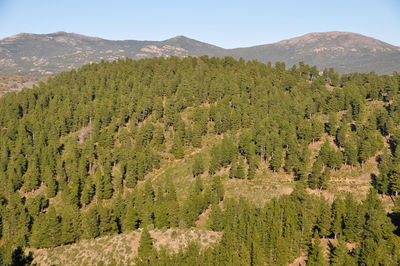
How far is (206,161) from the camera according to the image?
4304 inches

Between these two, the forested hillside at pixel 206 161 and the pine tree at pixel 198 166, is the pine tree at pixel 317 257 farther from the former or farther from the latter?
the pine tree at pixel 198 166

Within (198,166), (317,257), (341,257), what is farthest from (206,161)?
(341,257)

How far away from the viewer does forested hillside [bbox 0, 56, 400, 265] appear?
2616 inches

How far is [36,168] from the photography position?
367 feet

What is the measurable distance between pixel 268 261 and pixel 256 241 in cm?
539

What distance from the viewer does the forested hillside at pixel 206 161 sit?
218ft

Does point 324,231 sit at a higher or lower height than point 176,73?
lower

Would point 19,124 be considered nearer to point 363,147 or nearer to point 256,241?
point 256,241

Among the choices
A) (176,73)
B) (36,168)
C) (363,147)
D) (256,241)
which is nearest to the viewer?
(256,241)

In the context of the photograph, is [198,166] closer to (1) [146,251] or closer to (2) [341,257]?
(1) [146,251]

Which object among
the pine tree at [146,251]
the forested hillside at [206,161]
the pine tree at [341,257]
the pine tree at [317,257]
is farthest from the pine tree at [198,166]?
the pine tree at [341,257]

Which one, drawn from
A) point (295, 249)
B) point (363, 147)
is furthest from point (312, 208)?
point (363, 147)

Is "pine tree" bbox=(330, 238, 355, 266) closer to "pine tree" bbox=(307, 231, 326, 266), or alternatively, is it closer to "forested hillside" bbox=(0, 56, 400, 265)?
"forested hillside" bbox=(0, 56, 400, 265)

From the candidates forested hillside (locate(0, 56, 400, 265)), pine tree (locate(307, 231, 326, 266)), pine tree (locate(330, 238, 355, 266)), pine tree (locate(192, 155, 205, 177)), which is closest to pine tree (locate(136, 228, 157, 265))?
forested hillside (locate(0, 56, 400, 265))
